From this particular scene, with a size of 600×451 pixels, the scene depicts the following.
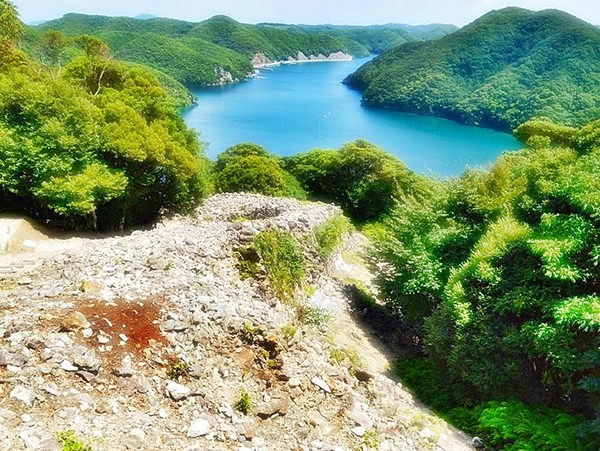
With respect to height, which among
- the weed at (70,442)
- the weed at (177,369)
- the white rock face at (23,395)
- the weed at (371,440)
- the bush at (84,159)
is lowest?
the weed at (371,440)

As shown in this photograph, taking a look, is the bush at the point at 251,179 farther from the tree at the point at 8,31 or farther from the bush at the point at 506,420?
the bush at the point at 506,420

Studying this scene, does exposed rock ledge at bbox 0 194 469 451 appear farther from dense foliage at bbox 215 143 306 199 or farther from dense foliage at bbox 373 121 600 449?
dense foliage at bbox 215 143 306 199

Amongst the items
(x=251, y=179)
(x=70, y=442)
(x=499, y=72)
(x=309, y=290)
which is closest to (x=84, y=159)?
(x=309, y=290)

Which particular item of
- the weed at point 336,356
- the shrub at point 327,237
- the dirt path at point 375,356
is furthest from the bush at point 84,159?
the weed at point 336,356

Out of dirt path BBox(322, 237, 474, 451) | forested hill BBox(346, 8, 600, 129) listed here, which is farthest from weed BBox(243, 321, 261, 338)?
forested hill BBox(346, 8, 600, 129)

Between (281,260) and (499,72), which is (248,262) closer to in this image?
(281,260)

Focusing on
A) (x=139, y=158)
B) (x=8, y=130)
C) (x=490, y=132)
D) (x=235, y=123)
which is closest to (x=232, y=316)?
(x=139, y=158)
